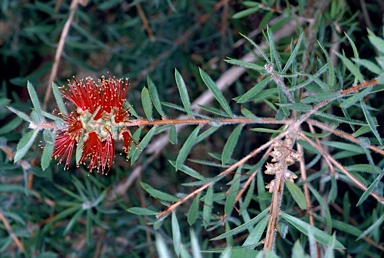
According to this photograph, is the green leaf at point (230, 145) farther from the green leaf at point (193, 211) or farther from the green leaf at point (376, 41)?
the green leaf at point (376, 41)

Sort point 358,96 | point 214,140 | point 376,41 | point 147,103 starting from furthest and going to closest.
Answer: point 214,140 < point 147,103 < point 358,96 < point 376,41

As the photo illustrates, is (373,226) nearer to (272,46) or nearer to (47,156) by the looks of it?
(272,46)

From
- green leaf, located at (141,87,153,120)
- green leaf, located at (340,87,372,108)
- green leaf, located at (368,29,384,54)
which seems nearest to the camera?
green leaf, located at (368,29,384,54)

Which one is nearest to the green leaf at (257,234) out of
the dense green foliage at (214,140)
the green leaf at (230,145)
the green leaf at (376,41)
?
the dense green foliage at (214,140)

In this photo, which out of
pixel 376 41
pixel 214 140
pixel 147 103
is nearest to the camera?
pixel 376 41

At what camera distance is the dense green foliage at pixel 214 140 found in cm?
71

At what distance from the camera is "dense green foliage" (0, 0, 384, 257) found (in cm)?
71

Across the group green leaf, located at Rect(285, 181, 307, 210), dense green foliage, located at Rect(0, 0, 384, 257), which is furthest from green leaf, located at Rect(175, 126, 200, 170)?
green leaf, located at Rect(285, 181, 307, 210)

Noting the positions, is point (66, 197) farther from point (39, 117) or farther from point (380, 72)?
point (380, 72)

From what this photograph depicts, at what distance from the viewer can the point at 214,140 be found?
1535 mm

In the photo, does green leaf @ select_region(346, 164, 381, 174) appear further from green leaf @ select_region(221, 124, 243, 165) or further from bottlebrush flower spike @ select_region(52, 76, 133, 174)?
bottlebrush flower spike @ select_region(52, 76, 133, 174)

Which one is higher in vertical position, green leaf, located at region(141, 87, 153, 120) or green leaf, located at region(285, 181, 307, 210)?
green leaf, located at region(141, 87, 153, 120)

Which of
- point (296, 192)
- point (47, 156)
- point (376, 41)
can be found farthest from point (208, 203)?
point (376, 41)

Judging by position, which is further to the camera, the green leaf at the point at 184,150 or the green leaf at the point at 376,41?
the green leaf at the point at 184,150
